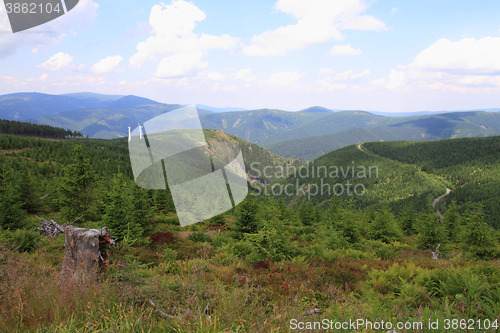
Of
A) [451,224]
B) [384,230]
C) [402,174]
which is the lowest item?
[402,174]

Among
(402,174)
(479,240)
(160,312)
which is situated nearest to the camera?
(160,312)

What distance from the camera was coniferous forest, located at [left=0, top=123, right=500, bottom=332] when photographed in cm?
260

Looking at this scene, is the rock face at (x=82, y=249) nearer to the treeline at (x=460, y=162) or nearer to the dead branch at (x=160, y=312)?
the dead branch at (x=160, y=312)

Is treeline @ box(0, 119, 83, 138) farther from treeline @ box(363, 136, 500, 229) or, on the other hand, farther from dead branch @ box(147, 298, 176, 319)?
treeline @ box(363, 136, 500, 229)

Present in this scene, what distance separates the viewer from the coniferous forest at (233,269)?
2.60 m

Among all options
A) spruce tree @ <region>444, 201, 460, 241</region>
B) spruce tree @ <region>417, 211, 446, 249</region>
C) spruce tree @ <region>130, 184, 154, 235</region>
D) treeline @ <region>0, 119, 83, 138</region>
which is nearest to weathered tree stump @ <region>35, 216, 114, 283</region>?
spruce tree @ <region>130, 184, 154, 235</region>

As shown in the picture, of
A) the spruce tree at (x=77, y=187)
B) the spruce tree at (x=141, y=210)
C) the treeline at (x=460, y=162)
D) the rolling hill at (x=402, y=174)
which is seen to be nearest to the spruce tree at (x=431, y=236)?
the spruce tree at (x=141, y=210)

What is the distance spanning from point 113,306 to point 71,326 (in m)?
0.51

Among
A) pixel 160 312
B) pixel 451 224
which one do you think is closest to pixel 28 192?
pixel 160 312

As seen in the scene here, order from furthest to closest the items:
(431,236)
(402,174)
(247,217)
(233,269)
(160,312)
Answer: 1. (402,174)
2. (431,236)
3. (247,217)
4. (233,269)
5. (160,312)

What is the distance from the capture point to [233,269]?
265 inches

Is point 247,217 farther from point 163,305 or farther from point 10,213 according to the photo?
point 163,305

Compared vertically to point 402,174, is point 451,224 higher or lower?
higher

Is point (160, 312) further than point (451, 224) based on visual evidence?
No
